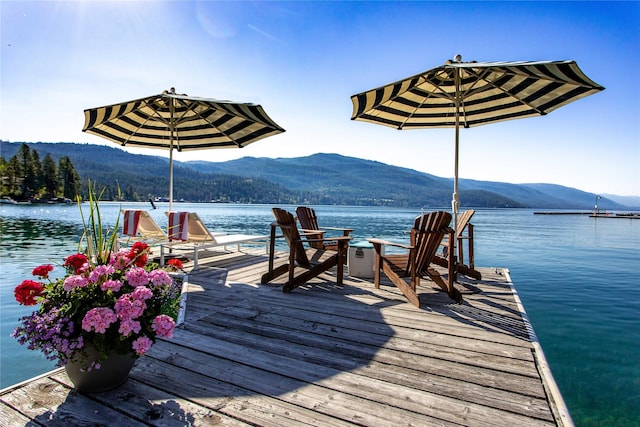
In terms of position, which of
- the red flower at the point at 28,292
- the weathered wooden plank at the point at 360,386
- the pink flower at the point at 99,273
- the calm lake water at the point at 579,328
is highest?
the pink flower at the point at 99,273

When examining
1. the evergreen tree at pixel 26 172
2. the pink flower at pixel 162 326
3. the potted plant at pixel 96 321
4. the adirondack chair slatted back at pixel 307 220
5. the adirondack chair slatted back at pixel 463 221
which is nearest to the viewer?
the potted plant at pixel 96 321

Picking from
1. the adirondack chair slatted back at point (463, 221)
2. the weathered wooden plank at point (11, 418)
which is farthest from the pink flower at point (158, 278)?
the adirondack chair slatted back at point (463, 221)

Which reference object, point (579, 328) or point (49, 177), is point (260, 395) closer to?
point (579, 328)

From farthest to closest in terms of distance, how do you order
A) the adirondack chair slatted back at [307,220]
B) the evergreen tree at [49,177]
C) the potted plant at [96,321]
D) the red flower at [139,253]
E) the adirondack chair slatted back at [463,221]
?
the evergreen tree at [49,177] → the adirondack chair slatted back at [307,220] → the adirondack chair slatted back at [463,221] → the red flower at [139,253] → the potted plant at [96,321]

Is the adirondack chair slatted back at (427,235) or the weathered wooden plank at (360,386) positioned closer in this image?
the weathered wooden plank at (360,386)

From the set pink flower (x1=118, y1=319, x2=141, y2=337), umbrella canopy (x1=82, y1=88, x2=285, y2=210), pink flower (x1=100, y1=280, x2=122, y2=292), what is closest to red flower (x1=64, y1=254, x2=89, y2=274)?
pink flower (x1=100, y1=280, x2=122, y2=292)

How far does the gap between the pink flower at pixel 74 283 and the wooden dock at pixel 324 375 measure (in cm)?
61

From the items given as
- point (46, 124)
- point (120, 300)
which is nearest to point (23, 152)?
point (46, 124)

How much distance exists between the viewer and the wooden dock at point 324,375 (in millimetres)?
1704

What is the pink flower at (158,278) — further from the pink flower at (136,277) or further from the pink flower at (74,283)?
the pink flower at (74,283)

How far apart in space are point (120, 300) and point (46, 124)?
1458 cm

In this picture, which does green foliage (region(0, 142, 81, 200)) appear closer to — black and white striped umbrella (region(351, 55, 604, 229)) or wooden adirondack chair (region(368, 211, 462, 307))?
black and white striped umbrella (region(351, 55, 604, 229))

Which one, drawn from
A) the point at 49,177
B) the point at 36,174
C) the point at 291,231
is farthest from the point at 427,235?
the point at 49,177

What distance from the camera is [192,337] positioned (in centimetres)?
270
